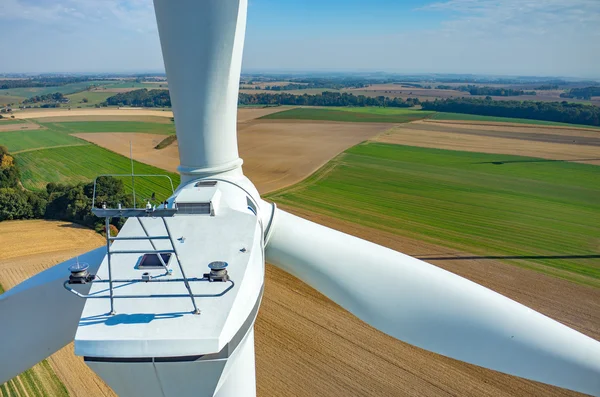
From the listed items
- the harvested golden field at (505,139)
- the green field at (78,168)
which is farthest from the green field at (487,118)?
the green field at (78,168)

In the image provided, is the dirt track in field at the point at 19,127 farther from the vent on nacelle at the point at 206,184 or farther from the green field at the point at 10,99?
the vent on nacelle at the point at 206,184

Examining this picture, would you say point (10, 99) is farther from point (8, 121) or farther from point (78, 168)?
point (78, 168)

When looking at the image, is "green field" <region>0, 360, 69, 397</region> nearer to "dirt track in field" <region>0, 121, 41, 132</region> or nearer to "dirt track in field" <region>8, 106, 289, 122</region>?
"dirt track in field" <region>0, 121, 41, 132</region>

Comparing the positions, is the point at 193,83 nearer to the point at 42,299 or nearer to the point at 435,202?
the point at 42,299

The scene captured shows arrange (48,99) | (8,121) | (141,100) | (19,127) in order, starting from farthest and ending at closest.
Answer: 1. (48,99)
2. (141,100)
3. (8,121)
4. (19,127)

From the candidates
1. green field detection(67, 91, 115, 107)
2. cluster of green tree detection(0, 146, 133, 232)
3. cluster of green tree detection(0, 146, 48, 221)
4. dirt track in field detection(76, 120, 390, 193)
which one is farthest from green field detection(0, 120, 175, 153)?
green field detection(67, 91, 115, 107)

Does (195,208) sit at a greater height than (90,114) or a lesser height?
greater

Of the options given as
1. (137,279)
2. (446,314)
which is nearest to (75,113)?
(137,279)
